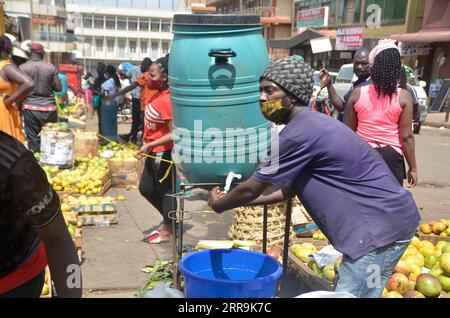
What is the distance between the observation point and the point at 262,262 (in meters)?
2.44

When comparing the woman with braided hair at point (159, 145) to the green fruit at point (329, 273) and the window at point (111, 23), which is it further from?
the window at point (111, 23)

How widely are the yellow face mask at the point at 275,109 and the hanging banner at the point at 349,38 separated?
27390 millimetres

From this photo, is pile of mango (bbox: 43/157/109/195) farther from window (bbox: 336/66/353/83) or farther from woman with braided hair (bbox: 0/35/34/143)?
window (bbox: 336/66/353/83)

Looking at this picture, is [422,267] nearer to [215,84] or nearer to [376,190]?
[376,190]

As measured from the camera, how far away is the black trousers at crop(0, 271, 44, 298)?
5.71ft

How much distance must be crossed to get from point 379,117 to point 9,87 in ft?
12.4

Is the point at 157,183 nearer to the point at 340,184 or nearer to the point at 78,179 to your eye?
the point at 78,179

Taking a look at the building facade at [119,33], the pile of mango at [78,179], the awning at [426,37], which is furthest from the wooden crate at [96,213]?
the building facade at [119,33]

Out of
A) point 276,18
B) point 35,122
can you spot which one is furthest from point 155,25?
point 35,122

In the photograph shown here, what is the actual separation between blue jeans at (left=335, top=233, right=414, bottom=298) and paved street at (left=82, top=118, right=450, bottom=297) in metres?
2.07

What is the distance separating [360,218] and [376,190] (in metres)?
0.16

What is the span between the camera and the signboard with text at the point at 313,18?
34562 millimetres

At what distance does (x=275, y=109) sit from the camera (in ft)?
7.79

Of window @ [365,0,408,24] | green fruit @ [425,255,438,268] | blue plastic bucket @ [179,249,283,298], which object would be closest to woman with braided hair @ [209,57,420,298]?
blue plastic bucket @ [179,249,283,298]
